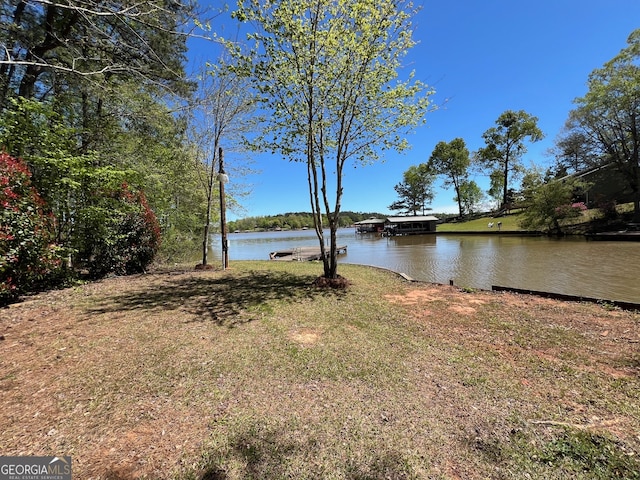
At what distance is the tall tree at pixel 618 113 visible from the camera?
21.0 metres

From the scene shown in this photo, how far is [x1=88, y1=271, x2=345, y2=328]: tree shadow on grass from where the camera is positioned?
5117 millimetres

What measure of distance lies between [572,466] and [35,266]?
25.7 feet

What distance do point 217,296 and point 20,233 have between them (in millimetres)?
3423

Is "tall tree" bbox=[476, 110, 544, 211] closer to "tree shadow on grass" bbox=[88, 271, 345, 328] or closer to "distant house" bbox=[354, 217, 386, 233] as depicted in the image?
"distant house" bbox=[354, 217, 386, 233]

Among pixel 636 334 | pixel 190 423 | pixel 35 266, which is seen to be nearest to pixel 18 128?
pixel 35 266

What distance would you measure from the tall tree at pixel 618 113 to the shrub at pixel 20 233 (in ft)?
106

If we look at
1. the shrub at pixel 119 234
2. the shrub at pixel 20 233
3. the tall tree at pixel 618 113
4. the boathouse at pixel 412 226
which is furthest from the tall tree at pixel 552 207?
the shrub at pixel 20 233

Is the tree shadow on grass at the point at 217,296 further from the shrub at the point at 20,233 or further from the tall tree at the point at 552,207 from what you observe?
the tall tree at the point at 552,207

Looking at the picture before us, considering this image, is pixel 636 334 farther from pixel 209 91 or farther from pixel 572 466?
pixel 209 91

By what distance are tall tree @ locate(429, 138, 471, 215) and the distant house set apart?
1320 cm

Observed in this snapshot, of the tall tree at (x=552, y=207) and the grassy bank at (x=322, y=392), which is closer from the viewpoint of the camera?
the grassy bank at (x=322, y=392)

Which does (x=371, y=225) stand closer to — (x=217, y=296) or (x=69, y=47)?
(x=217, y=296)

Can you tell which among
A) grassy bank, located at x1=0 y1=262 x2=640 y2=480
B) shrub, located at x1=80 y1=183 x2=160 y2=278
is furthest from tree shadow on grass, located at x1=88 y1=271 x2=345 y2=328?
shrub, located at x1=80 y1=183 x2=160 y2=278

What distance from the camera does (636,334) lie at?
3.94m
